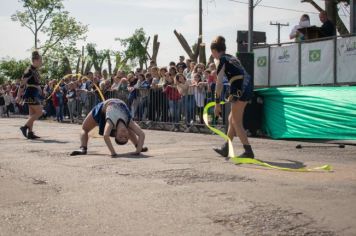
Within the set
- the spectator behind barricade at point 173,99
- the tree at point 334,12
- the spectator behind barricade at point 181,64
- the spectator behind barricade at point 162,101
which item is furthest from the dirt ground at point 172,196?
the tree at point 334,12

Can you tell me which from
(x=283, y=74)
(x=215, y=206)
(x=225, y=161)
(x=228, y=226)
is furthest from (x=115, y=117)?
(x=283, y=74)

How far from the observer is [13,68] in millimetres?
48719

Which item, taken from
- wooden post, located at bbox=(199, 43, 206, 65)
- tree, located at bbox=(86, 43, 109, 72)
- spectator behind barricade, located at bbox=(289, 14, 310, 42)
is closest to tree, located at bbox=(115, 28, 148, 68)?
tree, located at bbox=(86, 43, 109, 72)

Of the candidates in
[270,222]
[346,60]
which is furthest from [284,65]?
[270,222]

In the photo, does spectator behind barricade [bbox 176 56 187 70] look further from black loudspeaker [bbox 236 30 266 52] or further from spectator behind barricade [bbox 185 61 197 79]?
black loudspeaker [bbox 236 30 266 52]

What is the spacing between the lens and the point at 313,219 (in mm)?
4281

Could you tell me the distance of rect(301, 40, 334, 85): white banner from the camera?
11758 mm

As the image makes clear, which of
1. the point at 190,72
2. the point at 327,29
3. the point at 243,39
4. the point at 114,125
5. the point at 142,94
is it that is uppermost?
the point at 243,39

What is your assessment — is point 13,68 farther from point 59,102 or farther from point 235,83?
point 235,83

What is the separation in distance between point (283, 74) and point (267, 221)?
29.7 feet

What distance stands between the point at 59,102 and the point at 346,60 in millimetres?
13555

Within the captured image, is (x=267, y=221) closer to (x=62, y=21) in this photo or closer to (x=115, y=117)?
(x=115, y=117)

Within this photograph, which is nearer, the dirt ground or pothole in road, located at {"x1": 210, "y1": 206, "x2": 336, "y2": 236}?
pothole in road, located at {"x1": 210, "y1": 206, "x2": 336, "y2": 236}

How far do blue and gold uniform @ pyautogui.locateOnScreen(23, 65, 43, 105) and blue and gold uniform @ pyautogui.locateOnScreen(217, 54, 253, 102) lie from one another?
20.1 feet
